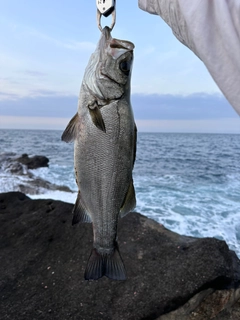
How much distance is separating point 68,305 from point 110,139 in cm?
356

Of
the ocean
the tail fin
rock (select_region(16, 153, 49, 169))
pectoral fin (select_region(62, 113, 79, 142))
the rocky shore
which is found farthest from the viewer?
Answer: rock (select_region(16, 153, 49, 169))

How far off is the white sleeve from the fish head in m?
0.70

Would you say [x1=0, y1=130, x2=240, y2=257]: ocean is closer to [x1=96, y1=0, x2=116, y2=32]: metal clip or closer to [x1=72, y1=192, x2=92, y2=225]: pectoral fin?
[x1=72, y1=192, x2=92, y2=225]: pectoral fin

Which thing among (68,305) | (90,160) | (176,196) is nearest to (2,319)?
(68,305)

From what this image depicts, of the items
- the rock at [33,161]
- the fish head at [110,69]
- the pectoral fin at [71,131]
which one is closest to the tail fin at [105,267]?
the pectoral fin at [71,131]

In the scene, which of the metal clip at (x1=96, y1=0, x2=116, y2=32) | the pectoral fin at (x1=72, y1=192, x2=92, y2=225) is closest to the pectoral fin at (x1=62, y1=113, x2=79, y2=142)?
the pectoral fin at (x1=72, y1=192, x2=92, y2=225)

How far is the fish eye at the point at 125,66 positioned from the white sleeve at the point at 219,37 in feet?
2.31

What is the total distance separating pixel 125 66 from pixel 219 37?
92 cm

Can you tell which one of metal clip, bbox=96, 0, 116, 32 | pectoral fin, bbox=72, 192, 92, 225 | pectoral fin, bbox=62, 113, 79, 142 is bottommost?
pectoral fin, bbox=72, 192, 92, 225

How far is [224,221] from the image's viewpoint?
11625 millimetres

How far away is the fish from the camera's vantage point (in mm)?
2395

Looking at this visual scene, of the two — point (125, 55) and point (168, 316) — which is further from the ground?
point (125, 55)

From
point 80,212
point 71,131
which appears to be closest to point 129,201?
point 80,212

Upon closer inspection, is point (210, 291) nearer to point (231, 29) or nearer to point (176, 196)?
point (231, 29)
